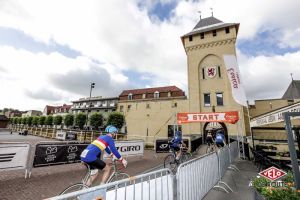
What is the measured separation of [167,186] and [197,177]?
1718 millimetres

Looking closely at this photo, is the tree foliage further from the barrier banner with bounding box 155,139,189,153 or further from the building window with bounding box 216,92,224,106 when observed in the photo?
the building window with bounding box 216,92,224,106

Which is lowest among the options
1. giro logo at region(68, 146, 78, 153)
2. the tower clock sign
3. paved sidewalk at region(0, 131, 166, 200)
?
paved sidewalk at region(0, 131, 166, 200)

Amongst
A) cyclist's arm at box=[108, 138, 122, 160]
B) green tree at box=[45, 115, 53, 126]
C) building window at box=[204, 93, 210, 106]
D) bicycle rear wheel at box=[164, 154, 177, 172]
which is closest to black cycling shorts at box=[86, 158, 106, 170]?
cyclist's arm at box=[108, 138, 122, 160]

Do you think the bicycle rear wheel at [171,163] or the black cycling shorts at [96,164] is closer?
the black cycling shorts at [96,164]

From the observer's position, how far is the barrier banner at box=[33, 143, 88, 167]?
874 cm

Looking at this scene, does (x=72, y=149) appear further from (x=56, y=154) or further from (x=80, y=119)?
(x=80, y=119)

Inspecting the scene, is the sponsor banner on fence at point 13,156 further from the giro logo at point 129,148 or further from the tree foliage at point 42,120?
the tree foliage at point 42,120

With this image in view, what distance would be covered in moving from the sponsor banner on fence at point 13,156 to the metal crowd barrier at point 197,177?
7.71 metres

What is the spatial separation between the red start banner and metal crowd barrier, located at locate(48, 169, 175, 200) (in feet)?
44.4

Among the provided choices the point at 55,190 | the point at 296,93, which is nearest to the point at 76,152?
the point at 55,190

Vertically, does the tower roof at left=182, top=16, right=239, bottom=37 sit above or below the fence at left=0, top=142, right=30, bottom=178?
above

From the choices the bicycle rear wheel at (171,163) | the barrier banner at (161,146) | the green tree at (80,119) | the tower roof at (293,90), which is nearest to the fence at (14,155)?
the bicycle rear wheel at (171,163)

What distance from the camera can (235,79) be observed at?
A: 585 inches

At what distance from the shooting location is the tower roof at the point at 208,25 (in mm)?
26109
